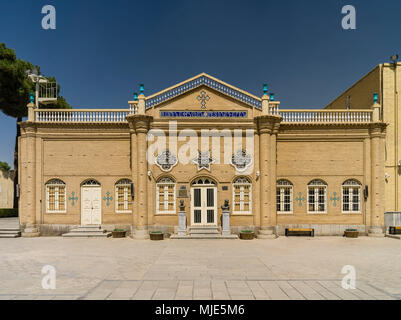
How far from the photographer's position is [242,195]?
1479 cm

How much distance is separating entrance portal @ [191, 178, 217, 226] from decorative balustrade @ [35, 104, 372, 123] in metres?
5.99

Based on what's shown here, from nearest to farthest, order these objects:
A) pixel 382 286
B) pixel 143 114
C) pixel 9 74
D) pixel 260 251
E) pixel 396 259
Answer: pixel 382 286 < pixel 396 259 < pixel 260 251 < pixel 143 114 < pixel 9 74

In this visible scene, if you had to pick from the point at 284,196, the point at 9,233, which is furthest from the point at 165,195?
the point at 9,233

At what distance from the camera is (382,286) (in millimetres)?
6988

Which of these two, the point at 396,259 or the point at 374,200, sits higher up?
the point at 374,200

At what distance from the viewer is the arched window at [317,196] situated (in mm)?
15047

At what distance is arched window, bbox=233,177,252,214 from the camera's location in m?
14.7

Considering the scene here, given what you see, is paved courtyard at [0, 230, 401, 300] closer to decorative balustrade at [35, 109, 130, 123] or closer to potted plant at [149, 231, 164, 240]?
potted plant at [149, 231, 164, 240]

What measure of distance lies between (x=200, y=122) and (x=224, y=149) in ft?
7.24

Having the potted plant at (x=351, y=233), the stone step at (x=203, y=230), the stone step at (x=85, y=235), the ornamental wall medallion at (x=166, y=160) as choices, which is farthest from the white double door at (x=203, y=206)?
the potted plant at (x=351, y=233)

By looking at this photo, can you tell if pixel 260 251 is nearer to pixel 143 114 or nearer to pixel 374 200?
pixel 374 200

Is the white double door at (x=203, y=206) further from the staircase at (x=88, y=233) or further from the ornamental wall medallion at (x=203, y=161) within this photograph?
the staircase at (x=88, y=233)

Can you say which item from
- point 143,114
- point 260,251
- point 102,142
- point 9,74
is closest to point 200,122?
point 143,114

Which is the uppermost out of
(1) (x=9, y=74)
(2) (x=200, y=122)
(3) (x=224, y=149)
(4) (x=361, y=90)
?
(1) (x=9, y=74)
